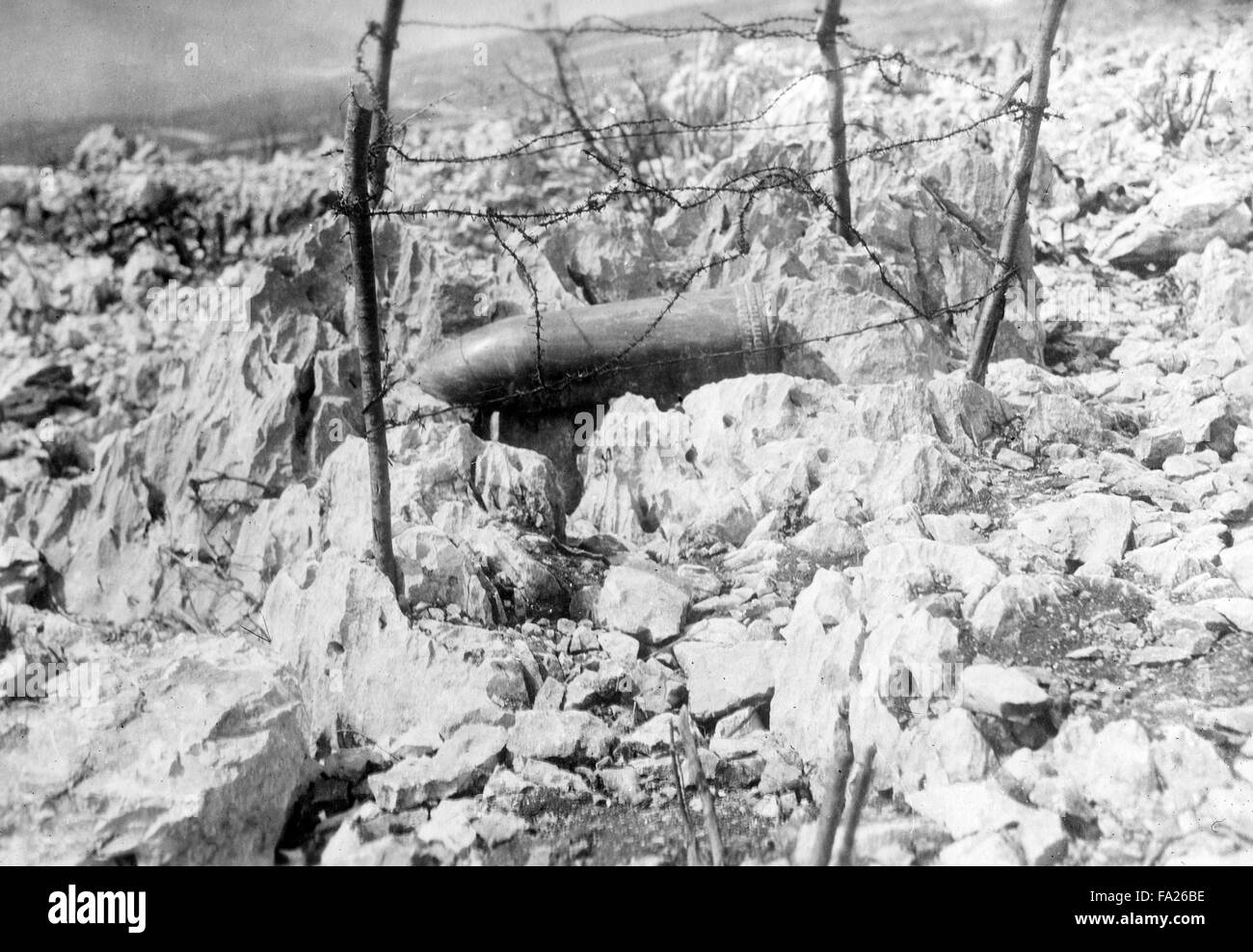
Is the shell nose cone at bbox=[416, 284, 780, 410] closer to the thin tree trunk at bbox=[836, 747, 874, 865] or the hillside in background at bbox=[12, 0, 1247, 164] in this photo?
the hillside in background at bbox=[12, 0, 1247, 164]

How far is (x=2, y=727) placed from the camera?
129 inches

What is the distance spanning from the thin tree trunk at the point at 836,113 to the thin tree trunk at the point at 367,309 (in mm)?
3616

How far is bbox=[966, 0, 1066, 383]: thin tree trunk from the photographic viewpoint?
509 cm

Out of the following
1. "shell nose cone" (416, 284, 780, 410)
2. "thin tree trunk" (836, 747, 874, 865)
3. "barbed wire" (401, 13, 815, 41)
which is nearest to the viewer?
"thin tree trunk" (836, 747, 874, 865)

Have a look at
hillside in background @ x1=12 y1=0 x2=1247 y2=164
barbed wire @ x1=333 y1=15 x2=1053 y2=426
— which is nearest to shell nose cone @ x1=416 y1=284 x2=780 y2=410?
barbed wire @ x1=333 y1=15 x2=1053 y2=426

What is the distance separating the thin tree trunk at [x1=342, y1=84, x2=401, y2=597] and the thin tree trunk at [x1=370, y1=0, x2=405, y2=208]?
0.05 meters

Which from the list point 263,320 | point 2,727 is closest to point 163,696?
point 2,727

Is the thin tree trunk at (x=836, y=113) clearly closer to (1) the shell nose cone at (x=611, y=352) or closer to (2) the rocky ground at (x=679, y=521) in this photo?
(2) the rocky ground at (x=679, y=521)

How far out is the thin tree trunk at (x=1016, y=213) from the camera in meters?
5.09

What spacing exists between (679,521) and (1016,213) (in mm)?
2792

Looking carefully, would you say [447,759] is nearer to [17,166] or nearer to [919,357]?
[919,357]

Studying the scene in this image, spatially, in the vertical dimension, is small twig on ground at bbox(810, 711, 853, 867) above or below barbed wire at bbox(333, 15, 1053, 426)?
below

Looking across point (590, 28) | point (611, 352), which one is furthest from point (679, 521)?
point (590, 28)
